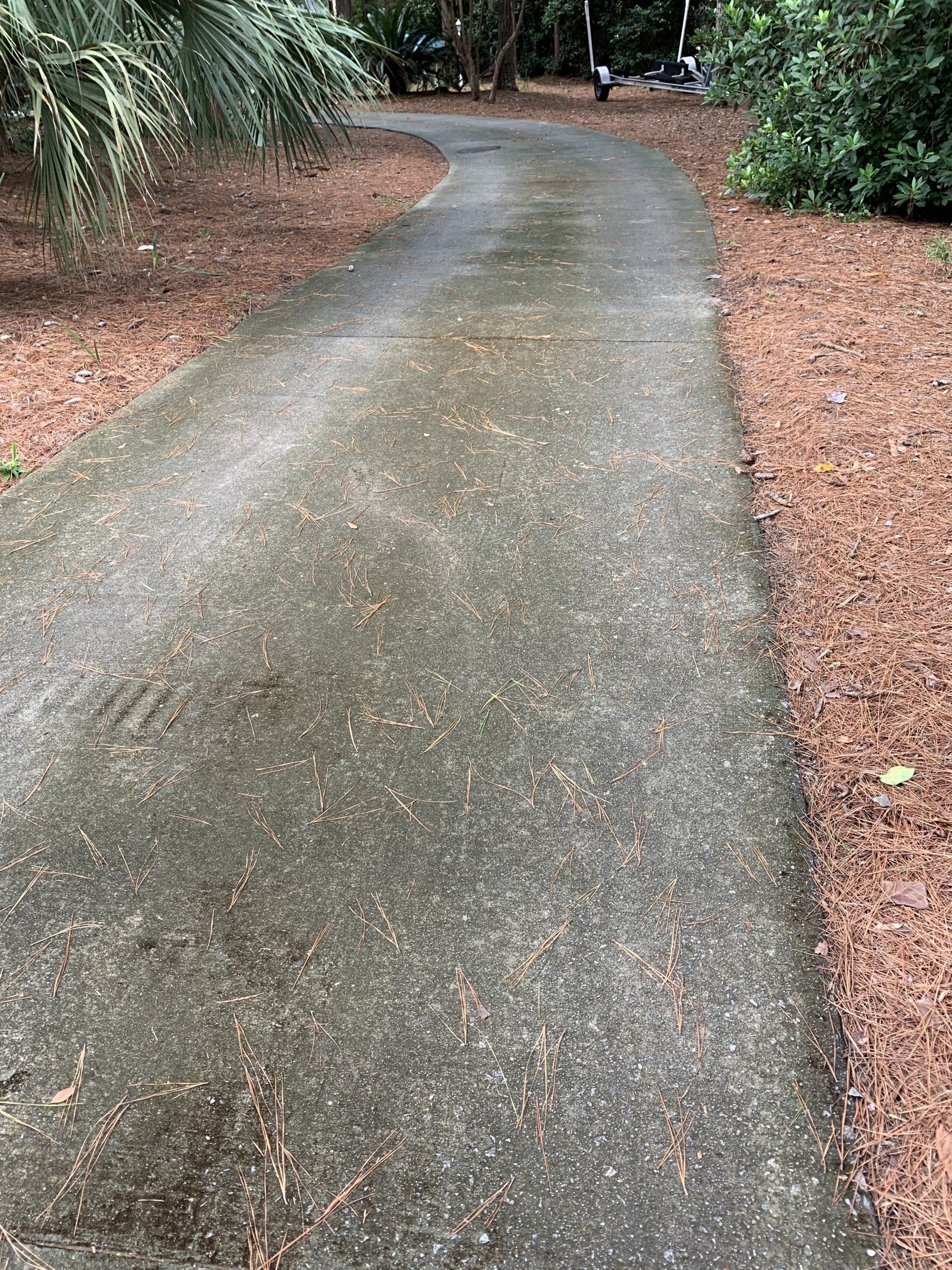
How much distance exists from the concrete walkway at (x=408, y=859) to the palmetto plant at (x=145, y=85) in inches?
67.6

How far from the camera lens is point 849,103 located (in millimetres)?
6527

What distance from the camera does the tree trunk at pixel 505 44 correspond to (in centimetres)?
1641

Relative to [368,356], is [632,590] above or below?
below

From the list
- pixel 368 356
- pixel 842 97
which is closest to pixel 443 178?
pixel 842 97

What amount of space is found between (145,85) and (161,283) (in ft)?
4.66

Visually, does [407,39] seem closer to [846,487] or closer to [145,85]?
[145,85]

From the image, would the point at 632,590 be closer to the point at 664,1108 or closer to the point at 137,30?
the point at 664,1108

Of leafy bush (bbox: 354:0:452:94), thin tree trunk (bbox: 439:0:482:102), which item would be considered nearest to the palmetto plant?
thin tree trunk (bbox: 439:0:482:102)

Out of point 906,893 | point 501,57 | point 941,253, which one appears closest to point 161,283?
point 941,253

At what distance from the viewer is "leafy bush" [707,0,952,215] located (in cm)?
603

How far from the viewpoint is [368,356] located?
14.8ft

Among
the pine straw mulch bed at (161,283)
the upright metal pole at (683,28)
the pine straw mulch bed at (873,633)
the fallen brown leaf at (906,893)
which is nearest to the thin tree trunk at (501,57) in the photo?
the upright metal pole at (683,28)

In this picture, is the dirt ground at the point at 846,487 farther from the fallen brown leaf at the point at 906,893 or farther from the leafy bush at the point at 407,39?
the leafy bush at the point at 407,39

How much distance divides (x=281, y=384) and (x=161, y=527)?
4.63ft
